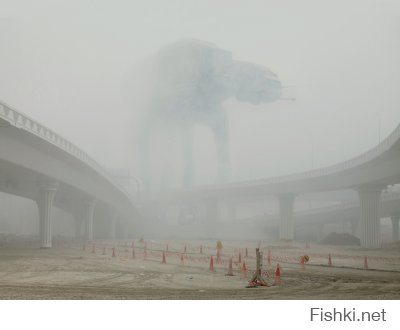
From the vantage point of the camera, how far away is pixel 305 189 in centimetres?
8675

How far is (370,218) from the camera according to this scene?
6950cm

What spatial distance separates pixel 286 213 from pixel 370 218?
26.2 meters

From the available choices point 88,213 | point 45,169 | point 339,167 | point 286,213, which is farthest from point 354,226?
point 45,169

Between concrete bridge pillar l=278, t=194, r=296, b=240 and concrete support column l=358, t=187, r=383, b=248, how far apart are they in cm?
2445

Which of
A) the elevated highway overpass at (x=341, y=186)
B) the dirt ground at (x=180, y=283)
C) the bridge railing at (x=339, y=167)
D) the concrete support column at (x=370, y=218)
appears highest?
the bridge railing at (x=339, y=167)

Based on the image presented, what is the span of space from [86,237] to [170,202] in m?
38.2

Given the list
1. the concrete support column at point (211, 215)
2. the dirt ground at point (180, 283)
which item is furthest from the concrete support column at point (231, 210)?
the dirt ground at point (180, 283)

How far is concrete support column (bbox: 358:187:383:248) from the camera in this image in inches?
2702

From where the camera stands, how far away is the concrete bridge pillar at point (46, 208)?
2297 inches

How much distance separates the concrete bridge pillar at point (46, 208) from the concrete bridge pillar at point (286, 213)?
4646 cm

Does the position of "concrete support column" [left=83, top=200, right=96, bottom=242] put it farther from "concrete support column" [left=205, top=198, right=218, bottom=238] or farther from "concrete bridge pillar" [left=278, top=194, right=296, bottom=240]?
"concrete bridge pillar" [left=278, top=194, right=296, bottom=240]

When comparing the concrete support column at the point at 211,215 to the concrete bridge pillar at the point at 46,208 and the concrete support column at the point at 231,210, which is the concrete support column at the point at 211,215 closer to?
the concrete support column at the point at 231,210

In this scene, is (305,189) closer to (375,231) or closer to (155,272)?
(375,231)
